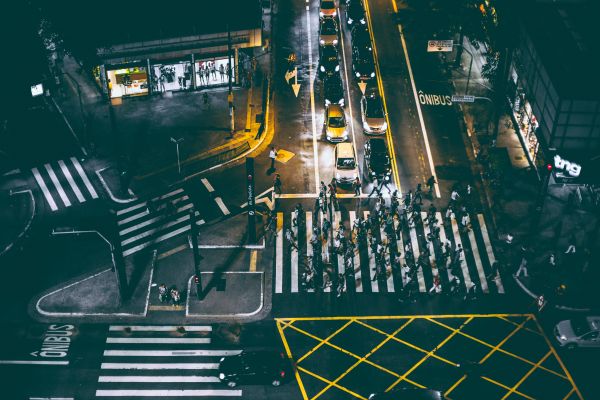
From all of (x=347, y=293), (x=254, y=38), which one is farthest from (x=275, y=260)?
(x=254, y=38)

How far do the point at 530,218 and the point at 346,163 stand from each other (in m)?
12.6

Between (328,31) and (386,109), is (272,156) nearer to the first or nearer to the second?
(386,109)

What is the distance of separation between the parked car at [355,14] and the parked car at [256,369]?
3848 centimetres

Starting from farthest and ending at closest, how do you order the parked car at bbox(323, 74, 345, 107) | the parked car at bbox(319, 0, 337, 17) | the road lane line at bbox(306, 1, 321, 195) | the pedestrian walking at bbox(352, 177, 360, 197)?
the parked car at bbox(319, 0, 337, 17) → the parked car at bbox(323, 74, 345, 107) → the road lane line at bbox(306, 1, 321, 195) → the pedestrian walking at bbox(352, 177, 360, 197)

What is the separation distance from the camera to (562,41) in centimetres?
4938

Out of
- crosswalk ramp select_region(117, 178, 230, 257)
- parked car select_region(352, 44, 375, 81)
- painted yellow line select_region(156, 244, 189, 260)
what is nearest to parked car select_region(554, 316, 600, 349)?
crosswalk ramp select_region(117, 178, 230, 257)

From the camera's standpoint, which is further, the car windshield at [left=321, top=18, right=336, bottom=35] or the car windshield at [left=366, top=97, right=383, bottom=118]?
the car windshield at [left=321, top=18, right=336, bottom=35]

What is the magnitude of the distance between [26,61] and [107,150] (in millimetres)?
8499

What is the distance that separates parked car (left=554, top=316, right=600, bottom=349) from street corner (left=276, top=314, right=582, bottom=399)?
2.93 feet

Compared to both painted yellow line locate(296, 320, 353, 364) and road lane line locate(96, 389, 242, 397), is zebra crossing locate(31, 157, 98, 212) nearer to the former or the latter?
road lane line locate(96, 389, 242, 397)

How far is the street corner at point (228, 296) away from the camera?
42906 millimetres

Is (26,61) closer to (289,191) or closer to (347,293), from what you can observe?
(289,191)

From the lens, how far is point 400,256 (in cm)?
4662

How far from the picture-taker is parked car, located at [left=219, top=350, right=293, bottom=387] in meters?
38.2
